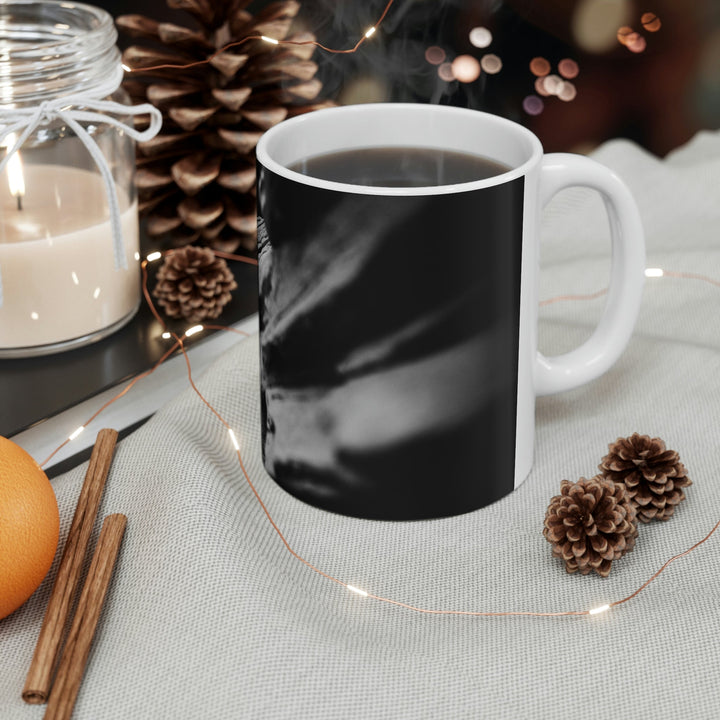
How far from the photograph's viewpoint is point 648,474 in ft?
1.77

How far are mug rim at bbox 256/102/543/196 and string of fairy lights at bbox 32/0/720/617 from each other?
0.09 meters

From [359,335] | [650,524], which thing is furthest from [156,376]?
[650,524]

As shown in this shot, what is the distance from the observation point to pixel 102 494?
0.55 metres

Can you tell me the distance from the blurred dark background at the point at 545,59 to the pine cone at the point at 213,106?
4 centimetres

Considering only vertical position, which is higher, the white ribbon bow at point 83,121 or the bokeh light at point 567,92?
the white ribbon bow at point 83,121

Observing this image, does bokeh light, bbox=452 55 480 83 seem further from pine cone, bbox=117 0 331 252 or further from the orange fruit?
the orange fruit

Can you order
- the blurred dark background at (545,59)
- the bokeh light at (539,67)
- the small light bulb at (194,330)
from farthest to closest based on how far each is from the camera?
the bokeh light at (539,67) → the blurred dark background at (545,59) → the small light bulb at (194,330)

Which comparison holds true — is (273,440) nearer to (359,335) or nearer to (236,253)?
(359,335)

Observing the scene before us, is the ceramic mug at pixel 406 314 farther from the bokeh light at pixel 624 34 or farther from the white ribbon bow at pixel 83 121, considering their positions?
the bokeh light at pixel 624 34

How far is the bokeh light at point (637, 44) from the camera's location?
1.05 metres

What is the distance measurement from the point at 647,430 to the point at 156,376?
0.35 metres

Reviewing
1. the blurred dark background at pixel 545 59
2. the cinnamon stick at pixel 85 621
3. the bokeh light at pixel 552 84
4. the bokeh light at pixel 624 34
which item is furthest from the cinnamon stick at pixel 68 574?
the bokeh light at pixel 624 34

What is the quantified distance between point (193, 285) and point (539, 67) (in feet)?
1.58

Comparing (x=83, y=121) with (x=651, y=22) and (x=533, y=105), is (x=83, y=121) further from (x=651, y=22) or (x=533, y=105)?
(x=651, y=22)
